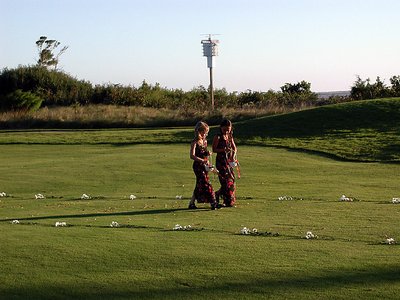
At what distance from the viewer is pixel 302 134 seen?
38312 millimetres

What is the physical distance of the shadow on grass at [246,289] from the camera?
8.52 metres

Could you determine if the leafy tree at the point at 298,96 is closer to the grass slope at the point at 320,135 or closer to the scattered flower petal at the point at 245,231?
the grass slope at the point at 320,135

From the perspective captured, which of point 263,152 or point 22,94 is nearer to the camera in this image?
point 263,152

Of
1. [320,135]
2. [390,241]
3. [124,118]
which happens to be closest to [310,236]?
[390,241]

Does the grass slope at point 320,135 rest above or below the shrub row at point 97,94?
below

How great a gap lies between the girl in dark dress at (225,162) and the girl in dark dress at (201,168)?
0.42 metres

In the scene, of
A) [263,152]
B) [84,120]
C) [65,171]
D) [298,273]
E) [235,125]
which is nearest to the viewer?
[298,273]

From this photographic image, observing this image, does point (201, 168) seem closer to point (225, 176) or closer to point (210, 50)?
point (225, 176)

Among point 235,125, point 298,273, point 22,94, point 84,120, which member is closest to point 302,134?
point 235,125

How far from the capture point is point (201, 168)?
1700 cm

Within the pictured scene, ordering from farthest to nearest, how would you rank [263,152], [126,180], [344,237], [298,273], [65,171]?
[263,152] < [65,171] < [126,180] < [344,237] < [298,273]

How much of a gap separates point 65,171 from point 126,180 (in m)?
3.18

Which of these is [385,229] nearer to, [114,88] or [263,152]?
[263,152]

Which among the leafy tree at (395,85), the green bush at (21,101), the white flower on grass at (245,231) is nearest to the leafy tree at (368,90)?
the leafy tree at (395,85)
